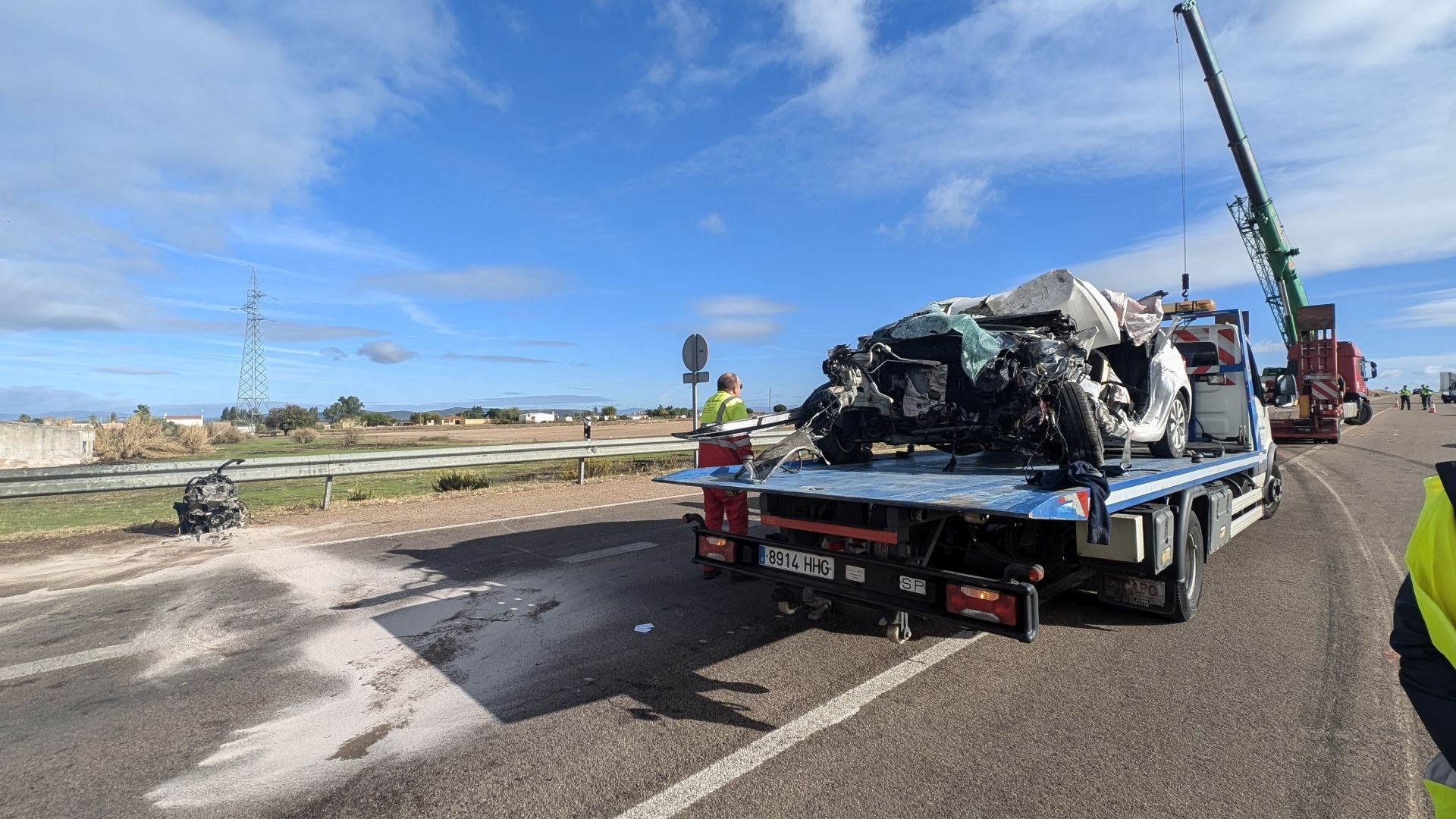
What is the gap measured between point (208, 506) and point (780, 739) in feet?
A: 27.8

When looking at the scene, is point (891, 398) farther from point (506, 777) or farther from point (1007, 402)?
point (506, 777)

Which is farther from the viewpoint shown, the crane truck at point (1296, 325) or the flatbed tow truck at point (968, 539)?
the crane truck at point (1296, 325)

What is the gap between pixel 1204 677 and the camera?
13.6 ft

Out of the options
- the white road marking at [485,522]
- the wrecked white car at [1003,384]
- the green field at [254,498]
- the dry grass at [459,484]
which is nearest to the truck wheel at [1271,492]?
the wrecked white car at [1003,384]

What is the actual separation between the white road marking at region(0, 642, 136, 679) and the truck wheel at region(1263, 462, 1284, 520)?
10.9m

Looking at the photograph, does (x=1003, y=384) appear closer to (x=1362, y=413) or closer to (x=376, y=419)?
(x=1362, y=413)

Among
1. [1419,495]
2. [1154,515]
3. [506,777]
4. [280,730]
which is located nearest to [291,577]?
[280,730]

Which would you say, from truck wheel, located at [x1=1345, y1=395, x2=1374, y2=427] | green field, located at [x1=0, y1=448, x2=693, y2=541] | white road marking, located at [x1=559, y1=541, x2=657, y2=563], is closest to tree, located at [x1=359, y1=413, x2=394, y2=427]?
green field, located at [x1=0, y1=448, x2=693, y2=541]

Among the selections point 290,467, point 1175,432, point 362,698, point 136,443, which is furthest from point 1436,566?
point 136,443

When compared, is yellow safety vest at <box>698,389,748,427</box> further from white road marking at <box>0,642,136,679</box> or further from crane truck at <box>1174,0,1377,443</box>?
crane truck at <box>1174,0,1377,443</box>

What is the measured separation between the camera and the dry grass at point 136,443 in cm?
2161

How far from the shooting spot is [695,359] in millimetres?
13141

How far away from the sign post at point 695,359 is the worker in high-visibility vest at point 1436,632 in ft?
37.8

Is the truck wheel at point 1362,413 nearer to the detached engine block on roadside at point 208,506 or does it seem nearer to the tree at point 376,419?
the detached engine block on roadside at point 208,506
